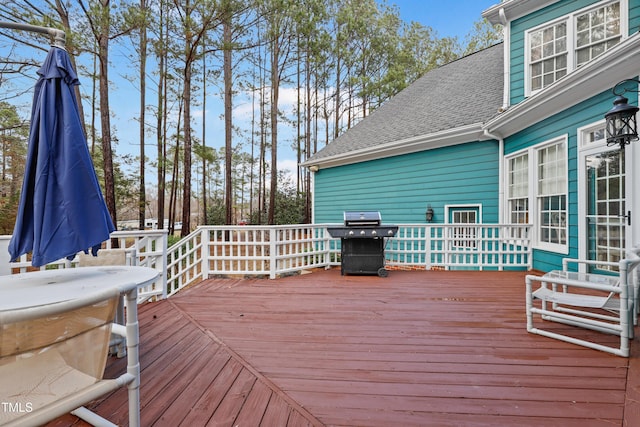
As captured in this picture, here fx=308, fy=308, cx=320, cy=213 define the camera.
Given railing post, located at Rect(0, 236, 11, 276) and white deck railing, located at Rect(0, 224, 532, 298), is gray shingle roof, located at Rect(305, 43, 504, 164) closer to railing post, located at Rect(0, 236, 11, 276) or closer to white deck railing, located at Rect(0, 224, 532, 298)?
white deck railing, located at Rect(0, 224, 532, 298)

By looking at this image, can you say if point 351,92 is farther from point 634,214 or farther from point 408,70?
point 634,214

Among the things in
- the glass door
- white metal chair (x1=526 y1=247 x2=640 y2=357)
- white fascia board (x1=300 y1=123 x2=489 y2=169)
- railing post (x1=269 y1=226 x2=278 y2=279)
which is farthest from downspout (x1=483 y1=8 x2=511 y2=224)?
railing post (x1=269 y1=226 x2=278 y2=279)

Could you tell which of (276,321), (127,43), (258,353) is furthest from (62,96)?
(127,43)


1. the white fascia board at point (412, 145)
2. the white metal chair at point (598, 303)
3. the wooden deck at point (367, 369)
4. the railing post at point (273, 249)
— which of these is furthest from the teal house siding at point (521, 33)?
the railing post at point (273, 249)

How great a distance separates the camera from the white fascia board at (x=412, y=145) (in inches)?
239

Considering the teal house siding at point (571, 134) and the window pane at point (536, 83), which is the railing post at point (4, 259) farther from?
the window pane at point (536, 83)

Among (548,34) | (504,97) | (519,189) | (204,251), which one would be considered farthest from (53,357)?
(548,34)

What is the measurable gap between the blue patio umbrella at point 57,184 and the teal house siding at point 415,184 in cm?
623

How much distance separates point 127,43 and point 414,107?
9208 mm

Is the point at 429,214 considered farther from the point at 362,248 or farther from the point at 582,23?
the point at 582,23

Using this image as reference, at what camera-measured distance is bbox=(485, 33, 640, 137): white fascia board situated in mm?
3128

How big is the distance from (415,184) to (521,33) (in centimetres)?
330

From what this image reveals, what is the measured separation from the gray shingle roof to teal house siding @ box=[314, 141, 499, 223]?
518mm

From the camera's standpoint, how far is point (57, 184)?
183 centimetres
